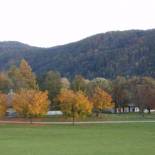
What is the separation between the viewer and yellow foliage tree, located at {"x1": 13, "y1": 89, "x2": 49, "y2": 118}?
86.1 meters

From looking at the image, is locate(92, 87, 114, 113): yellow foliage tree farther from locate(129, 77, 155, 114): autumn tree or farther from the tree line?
locate(129, 77, 155, 114): autumn tree

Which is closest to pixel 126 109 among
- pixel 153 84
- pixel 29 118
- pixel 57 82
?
pixel 153 84

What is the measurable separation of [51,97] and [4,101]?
79.2ft

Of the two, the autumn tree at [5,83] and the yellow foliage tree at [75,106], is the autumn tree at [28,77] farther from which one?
the yellow foliage tree at [75,106]

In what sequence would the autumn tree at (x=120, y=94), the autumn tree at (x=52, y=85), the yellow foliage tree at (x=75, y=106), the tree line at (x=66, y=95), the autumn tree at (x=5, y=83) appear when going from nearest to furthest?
1. the yellow foliage tree at (x=75, y=106)
2. the tree line at (x=66, y=95)
3. the autumn tree at (x=52, y=85)
4. the autumn tree at (x=120, y=94)
5. the autumn tree at (x=5, y=83)

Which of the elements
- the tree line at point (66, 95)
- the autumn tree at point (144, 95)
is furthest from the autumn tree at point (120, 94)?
the autumn tree at point (144, 95)

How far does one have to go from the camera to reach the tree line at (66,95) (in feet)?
285

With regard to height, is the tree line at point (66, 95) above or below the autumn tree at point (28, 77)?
below

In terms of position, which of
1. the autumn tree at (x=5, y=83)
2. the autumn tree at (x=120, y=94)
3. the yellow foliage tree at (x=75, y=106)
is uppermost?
the autumn tree at (x=5, y=83)

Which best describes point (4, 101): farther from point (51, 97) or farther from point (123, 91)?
point (123, 91)

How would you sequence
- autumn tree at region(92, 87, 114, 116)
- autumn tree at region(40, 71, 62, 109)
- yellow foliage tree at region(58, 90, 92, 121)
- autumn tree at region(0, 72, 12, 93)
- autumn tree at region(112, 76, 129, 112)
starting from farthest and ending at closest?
autumn tree at region(0, 72, 12, 93) → autumn tree at region(112, 76, 129, 112) → autumn tree at region(40, 71, 62, 109) → autumn tree at region(92, 87, 114, 116) → yellow foliage tree at region(58, 90, 92, 121)

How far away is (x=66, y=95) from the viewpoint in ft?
293

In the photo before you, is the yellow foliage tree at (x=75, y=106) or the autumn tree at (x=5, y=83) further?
the autumn tree at (x=5, y=83)

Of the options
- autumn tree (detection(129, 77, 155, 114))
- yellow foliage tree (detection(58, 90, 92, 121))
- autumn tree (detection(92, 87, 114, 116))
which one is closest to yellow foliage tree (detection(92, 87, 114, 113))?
autumn tree (detection(92, 87, 114, 116))
